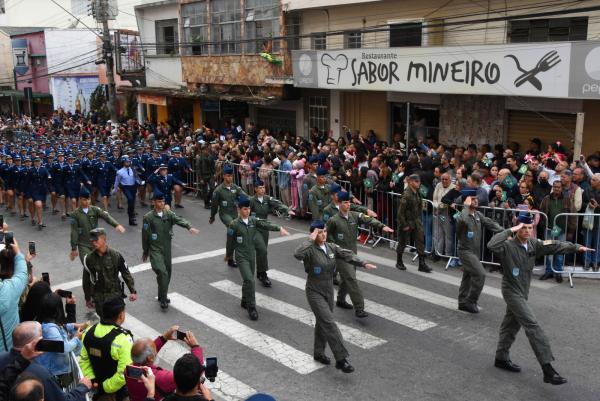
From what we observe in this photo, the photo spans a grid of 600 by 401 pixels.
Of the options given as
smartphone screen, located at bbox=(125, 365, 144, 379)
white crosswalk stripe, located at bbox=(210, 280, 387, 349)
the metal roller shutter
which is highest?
the metal roller shutter

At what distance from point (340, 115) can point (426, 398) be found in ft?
51.9

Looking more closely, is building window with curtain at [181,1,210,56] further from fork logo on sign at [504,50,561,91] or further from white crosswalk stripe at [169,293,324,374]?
white crosswalk stripe at [169,293,324,374]

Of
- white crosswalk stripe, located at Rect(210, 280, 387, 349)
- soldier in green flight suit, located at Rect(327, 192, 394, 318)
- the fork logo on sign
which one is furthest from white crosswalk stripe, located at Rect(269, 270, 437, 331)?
the fork logo on sign

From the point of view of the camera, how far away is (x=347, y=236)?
980 centimetres

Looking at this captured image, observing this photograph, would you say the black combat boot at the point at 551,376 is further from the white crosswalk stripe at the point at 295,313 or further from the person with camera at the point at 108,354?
the person with camera at the point at 108,354

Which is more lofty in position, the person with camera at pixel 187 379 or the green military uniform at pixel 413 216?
the person with camera at pixel 187 379

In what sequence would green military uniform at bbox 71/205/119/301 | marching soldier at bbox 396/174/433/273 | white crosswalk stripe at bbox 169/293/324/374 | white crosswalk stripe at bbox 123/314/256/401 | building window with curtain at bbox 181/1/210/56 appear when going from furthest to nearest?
building window with curtain at bbox 181/1/210/56 < marching soldier at bbox 396/174/433/273 < green military uniform at bbox 71/205/119/301 < white crosswalk stripe at bbox 169/293/324/374 < white crosswalk stripe at bbox 123/314/256/401

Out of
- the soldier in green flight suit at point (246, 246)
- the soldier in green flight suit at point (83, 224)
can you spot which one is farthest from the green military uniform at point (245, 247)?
the soldier in green flight suit at point (83, 224)

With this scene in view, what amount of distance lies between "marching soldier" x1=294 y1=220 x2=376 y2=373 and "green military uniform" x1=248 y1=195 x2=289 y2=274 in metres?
2.91

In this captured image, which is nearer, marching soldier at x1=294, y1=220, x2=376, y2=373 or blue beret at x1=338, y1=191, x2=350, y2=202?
marching soldier at x1=294, y1=220, x2=376, y2=373

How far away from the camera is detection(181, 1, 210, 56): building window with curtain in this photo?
26688 mm

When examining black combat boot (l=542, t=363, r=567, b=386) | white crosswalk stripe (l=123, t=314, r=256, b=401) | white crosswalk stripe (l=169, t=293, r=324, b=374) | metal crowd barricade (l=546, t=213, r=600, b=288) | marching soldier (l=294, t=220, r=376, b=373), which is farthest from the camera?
metal crowd barricade (l=546, t=213, r=600, b=288)

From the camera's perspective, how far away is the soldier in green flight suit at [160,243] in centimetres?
1016

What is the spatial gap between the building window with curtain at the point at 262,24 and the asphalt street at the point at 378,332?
12.0 metres
